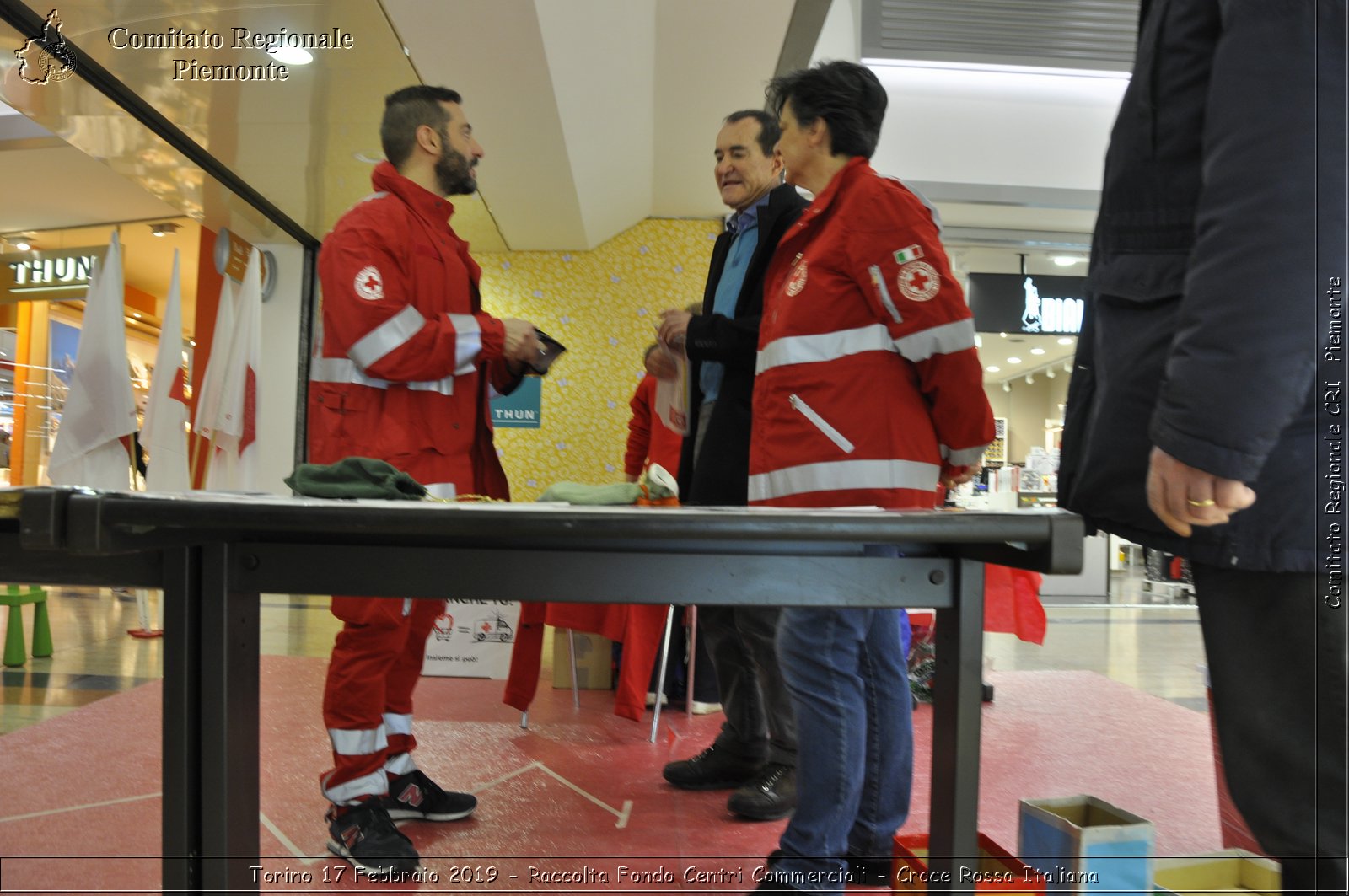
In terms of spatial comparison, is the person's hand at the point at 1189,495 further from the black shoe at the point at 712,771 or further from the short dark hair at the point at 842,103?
the black shoe at the point at 712,771

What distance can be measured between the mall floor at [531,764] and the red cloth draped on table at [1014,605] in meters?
0.30

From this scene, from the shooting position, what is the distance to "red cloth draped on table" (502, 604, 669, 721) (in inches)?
103

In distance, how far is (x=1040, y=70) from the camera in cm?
597

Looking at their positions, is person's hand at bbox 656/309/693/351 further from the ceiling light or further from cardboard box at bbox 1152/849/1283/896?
the ceiling light

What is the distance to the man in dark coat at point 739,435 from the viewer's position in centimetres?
Answer: 209

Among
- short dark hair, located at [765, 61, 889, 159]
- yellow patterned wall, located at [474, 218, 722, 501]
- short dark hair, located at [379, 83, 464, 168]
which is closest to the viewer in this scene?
short dark hair, located at [765, 61, 889, 159]

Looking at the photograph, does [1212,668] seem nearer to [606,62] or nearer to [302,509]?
[302,509]

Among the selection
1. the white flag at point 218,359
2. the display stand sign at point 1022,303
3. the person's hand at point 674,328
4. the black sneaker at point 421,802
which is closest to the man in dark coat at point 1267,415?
the person's hand at point 674,328

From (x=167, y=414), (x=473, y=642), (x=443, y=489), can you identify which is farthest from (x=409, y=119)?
(x=167, y=414)

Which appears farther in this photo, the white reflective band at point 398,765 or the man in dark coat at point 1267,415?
the white reflective band at point 398,765

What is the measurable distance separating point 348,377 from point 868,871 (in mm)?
1402

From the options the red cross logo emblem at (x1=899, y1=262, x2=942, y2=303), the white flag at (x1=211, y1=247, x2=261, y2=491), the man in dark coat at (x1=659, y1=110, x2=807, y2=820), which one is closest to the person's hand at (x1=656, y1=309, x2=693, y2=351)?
the man in dark coat at (x1=659, y1=110, x2=807, y2=820)

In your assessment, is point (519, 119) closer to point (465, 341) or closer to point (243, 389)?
point (243, 389)

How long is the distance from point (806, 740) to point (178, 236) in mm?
7365
